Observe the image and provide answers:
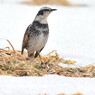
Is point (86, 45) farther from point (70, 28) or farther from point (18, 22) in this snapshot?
point (18, 22)

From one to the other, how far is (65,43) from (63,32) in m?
2.01

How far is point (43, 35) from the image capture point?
473 centimetres

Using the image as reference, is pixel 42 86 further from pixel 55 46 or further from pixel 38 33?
pixel 55 46

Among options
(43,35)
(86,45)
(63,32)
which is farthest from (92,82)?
(63,32)

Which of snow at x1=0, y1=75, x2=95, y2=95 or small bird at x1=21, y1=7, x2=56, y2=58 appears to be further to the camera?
small bird at x1=21, y1=7, x2=56, y2=58

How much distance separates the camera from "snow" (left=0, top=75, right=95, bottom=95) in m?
2.74

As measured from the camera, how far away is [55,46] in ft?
23.9

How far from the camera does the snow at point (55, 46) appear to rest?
112 inches

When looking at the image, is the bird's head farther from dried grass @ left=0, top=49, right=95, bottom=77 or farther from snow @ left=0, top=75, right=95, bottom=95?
snow @ left=0, top=75, right=95, bottom=95

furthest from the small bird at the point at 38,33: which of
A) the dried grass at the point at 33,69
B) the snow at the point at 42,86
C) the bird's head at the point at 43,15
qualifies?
the snow at the point at 42,86

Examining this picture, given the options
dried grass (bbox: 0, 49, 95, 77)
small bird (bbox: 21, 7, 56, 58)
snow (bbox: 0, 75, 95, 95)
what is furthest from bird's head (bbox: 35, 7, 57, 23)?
snow (bbox: 0, 75, 95, 95)

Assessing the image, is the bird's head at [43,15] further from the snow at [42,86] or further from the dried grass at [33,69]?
the snow at [42,86]

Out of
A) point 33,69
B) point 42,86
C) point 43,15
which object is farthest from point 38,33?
point 42,86

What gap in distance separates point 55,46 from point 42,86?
14.4 ft
